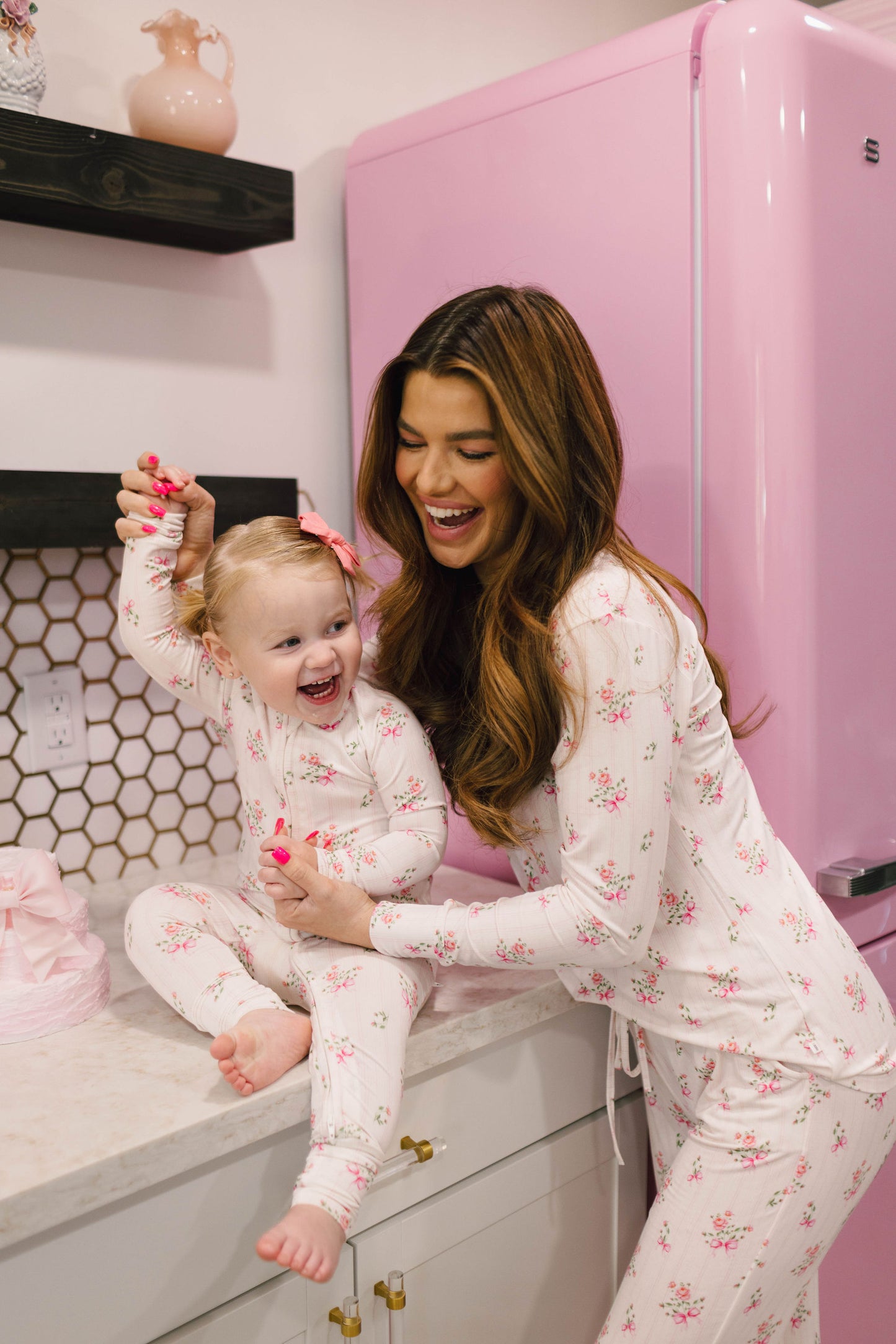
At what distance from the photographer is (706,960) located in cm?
113

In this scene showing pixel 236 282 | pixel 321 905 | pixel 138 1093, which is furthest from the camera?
pixel 236 282

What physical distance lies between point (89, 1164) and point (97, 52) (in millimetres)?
1336

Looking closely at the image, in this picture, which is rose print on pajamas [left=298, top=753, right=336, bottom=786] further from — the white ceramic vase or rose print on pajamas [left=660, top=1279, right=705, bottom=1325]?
the white ceramic vase

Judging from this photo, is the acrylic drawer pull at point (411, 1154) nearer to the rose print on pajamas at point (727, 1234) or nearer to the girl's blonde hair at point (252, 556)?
the rose print on pajamas at point (727, 1234)

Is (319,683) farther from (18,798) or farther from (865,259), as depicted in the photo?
(865,259)

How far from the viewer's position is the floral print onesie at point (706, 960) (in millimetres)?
1034

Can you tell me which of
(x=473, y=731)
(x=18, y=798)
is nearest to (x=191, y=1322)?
(x=473, y=731)

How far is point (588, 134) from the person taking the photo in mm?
1321

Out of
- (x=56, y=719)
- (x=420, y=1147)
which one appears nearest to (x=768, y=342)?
(x=420, y=1147)

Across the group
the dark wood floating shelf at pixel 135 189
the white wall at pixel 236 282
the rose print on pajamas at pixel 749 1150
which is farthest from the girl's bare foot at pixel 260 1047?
the dark wood floating shelf at pixel 135 189

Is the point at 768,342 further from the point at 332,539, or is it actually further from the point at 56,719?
the point at 56,719

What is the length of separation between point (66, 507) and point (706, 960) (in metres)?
0.92

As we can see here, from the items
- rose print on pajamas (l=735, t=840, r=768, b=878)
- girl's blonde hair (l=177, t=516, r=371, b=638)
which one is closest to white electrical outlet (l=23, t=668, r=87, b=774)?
girl's blonde hair (l=177, t=516, r=371, b=638)

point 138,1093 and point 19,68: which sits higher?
point 19,68
